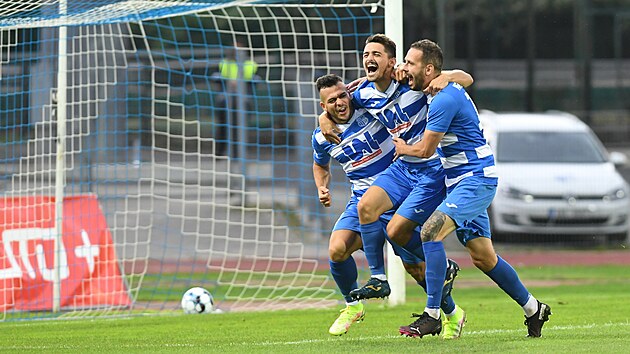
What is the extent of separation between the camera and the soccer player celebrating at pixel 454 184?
7.49m

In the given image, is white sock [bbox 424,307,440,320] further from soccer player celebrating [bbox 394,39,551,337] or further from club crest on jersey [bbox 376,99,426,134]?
club crest on jersey [bbox 376,99,426,134]

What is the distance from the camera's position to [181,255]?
1602cm

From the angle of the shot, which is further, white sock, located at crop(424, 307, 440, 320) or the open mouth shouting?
the open mouth shouting

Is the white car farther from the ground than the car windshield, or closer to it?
closer to it

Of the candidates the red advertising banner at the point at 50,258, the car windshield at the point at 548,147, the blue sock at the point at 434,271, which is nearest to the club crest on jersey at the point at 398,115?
the blue sock at the point at 434,271

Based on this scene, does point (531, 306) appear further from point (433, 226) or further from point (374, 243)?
point (374, 243)

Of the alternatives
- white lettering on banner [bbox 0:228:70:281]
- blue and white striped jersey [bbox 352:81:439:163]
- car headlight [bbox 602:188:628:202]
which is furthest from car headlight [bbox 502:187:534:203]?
blue and white striped jersey [bbox 352:81:439:163]

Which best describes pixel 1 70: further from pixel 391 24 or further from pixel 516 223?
pixel 516 223

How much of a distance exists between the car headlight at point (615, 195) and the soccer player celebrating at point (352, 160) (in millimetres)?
9306

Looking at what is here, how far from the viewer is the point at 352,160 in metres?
8.45

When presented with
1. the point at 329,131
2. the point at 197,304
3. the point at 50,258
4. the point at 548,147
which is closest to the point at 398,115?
the point at 329,131

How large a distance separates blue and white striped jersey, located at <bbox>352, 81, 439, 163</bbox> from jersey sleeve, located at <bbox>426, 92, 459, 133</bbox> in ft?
1.42

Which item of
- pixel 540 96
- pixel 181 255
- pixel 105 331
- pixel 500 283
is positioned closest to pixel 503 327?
→ pixel 500 283

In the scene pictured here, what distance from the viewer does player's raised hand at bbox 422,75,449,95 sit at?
7648 millimetres
